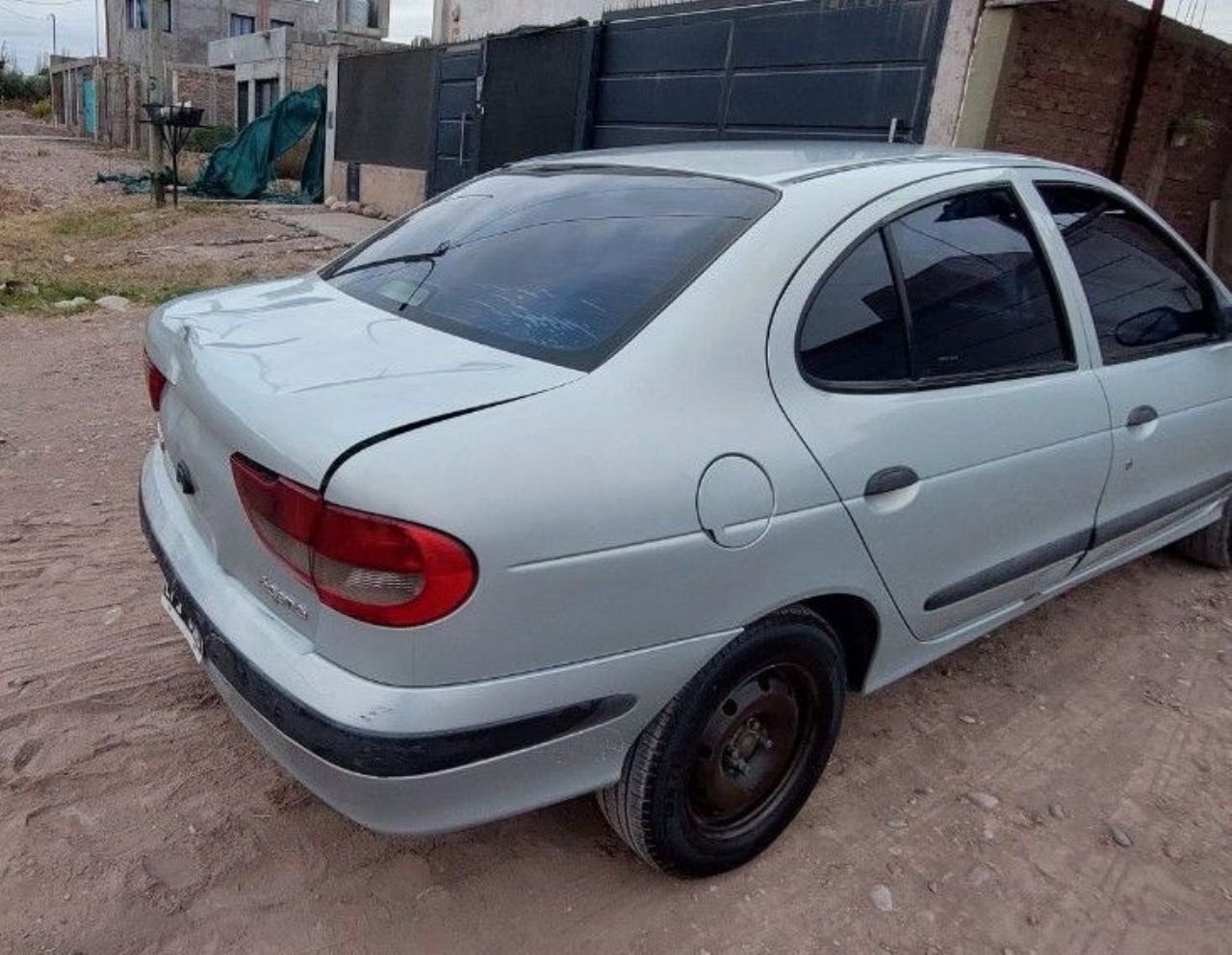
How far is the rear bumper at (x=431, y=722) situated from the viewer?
162 centimetres

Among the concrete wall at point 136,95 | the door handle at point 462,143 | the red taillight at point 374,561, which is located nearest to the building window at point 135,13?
the concrete wall at point 136,95

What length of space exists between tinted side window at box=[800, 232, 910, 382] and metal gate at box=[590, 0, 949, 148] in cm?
557

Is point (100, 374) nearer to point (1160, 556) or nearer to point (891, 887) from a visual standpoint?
point (891, 887)

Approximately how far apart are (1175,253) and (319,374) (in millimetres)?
2902

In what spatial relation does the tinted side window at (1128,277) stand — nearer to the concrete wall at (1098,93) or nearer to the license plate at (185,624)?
the license plate at (185,624)

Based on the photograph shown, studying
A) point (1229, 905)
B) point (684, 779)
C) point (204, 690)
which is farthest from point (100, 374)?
point (1229, 905)

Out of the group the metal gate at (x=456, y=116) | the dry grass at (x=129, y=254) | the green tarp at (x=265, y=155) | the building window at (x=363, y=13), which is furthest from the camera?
the building window at (x=363, y=13)

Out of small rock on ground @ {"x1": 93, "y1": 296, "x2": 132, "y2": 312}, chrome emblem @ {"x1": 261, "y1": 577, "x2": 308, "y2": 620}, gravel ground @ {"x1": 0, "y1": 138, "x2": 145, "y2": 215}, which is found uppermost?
chrome emblem @ {"x1": 261, "y1": 577, "x2": 308, "y2": 620}

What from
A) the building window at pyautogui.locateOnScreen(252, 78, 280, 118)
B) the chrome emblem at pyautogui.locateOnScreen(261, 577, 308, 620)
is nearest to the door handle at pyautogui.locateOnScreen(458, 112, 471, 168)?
the chrome emblem at pyautogui.locateOnScreen(261, 577, 308, 620)

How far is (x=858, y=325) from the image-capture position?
2.14 metres

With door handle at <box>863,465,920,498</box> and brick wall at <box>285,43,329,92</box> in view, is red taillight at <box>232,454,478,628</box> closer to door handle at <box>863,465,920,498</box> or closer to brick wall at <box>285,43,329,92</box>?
door handle at <box>863,465,920,498</box>

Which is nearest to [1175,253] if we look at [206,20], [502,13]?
[502,13]

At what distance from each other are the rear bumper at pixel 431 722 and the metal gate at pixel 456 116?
37.7 ft

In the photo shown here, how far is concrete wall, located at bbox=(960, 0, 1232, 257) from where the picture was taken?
6.69m
